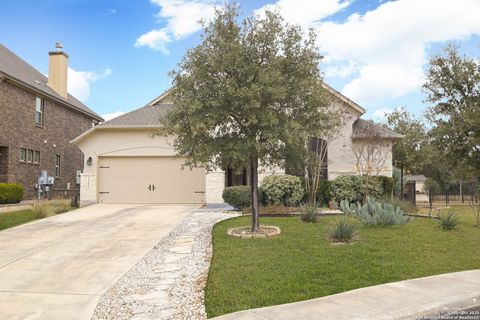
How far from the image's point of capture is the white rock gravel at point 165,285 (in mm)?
6062

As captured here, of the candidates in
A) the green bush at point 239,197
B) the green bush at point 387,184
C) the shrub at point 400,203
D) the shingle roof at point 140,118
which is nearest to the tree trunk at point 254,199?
the green bush at point 239,197

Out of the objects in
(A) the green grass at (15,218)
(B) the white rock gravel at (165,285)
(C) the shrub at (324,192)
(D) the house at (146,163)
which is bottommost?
(B) the white rock gravel at (165,285)

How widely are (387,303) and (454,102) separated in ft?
55.7

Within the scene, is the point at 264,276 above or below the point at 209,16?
below

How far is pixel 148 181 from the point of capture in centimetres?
2131

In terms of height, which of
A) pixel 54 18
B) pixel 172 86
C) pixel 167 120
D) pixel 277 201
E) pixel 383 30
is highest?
pixel 54 18

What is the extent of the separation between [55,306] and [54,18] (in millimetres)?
13158

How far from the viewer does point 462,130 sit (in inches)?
733

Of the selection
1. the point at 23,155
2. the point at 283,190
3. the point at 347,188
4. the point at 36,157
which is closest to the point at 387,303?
the point at 283,190

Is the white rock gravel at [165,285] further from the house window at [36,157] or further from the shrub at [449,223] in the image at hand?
the house window at [36,157]

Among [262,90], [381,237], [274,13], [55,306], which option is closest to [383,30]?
[274,13]

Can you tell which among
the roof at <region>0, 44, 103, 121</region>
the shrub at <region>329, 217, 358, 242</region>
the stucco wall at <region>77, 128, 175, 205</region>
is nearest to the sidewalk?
the shrub at <region>329, 217, 358, 242</region>

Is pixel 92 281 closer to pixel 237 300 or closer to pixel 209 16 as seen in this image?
pixel 237 300

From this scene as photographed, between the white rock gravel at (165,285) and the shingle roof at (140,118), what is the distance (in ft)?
35.8
